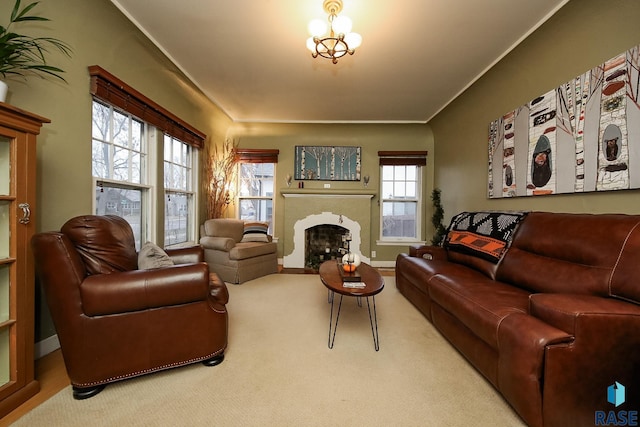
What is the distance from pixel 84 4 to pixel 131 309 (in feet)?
7.80

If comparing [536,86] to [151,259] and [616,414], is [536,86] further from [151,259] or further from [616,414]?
[151,259]

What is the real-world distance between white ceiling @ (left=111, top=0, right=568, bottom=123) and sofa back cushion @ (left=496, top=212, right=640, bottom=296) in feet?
5.88

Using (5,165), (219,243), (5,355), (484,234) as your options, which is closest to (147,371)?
(5,355)

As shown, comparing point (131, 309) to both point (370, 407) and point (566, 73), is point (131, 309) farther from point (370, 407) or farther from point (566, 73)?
point (566, 73)

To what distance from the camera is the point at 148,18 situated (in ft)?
7.02

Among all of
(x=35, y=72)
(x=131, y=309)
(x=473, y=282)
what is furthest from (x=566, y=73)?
(x=35, y=72)

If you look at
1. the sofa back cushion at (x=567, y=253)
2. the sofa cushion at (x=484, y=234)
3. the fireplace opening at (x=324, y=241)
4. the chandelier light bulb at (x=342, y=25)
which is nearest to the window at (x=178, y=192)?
the fireplace opening at (x=324, y=241)

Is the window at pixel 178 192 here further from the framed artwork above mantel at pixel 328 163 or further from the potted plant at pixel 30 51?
the framed artwork above mantel at pixel 328 163

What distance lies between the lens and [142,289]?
1367 millimetres

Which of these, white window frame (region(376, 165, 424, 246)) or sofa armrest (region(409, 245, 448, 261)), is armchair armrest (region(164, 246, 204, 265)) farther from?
white window frame (region(376, 165, 424, 246))

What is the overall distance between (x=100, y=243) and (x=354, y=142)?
4100 mm

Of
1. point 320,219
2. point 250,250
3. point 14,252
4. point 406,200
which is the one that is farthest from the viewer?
point 406,200

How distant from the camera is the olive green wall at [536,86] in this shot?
5.53ft

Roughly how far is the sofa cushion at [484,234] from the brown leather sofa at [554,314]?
0.07 meters
